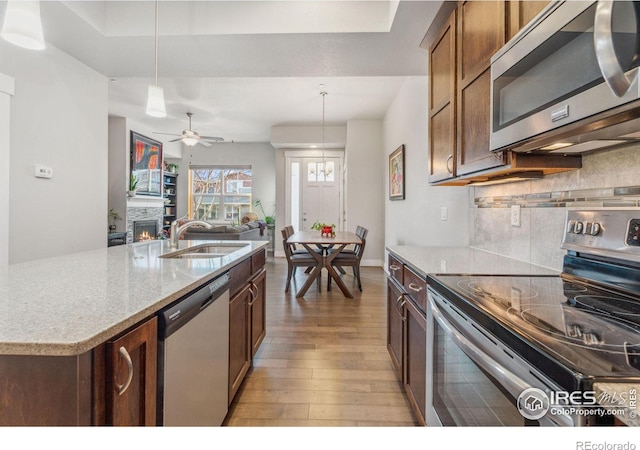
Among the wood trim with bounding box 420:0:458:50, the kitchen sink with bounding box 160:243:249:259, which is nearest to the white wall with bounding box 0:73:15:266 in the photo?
the kitchen sink with bounding box 160:243:249:259

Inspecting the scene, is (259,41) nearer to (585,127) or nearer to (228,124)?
(585,127)

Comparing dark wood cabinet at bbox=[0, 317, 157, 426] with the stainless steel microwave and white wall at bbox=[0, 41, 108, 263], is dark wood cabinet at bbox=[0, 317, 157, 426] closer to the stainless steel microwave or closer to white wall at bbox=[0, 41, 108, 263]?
the stainless steel microwave

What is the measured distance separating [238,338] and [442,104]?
72.3 inches

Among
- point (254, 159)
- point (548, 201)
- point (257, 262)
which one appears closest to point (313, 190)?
point (254, 159)

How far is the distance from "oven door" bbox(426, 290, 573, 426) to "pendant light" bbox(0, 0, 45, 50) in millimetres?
2267

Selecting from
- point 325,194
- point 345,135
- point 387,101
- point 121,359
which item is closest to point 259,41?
point 121,359

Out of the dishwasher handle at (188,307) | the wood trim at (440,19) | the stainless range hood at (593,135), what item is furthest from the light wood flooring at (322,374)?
the wood trim at (440,19)

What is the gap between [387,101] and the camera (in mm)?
5246

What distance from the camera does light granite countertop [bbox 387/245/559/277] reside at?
4.61 ft

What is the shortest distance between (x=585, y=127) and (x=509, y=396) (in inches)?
29.7

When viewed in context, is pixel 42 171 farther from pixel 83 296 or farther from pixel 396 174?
pixel 396 174

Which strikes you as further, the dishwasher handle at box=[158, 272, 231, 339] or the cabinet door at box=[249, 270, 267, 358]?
the cabinet door at box=[249, 270, 267, 358]

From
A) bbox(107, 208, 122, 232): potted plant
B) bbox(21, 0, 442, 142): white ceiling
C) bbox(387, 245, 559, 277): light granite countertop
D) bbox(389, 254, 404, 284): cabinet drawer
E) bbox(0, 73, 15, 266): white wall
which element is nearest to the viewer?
bbox(387, 245, 559, 277): light granite countertop

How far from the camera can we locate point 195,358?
1.19 metres
